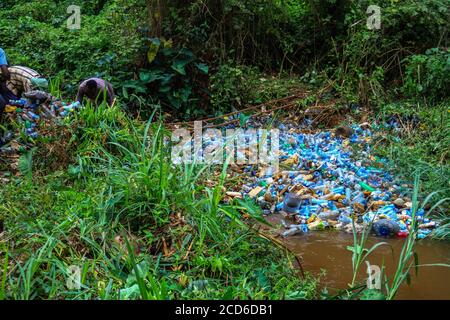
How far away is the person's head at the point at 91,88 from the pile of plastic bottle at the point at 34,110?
0.90ft

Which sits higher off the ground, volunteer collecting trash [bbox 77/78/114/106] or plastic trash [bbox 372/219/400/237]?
volunteer collecting trash [bbox 77/78/114/106]

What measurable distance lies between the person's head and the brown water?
2337 mm

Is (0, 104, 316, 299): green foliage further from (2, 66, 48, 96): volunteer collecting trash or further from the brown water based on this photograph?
(2, 66, 48, 96): volunteer collecting trash

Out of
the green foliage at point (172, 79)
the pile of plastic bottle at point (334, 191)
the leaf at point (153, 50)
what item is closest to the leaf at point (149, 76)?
the green foliage at point (172, 79)

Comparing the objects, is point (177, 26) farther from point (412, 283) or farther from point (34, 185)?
point (412, 283)

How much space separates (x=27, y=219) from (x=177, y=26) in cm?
410

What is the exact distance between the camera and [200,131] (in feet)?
21.2

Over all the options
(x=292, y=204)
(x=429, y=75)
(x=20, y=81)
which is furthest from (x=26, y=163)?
(x=429, y=75)

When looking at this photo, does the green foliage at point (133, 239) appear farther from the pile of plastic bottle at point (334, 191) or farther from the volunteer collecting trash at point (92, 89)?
the volunteer collecting trash at point (92, 89)

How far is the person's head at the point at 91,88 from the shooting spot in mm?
5395

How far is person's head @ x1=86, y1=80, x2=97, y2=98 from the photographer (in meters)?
5.39

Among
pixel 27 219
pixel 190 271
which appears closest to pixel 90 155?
pixel 27 219

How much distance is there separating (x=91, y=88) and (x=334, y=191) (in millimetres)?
2427

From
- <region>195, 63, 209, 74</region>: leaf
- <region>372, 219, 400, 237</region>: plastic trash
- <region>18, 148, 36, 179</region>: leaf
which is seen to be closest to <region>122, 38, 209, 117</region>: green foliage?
<region>195, 63, 209, 74</region>: leaf
